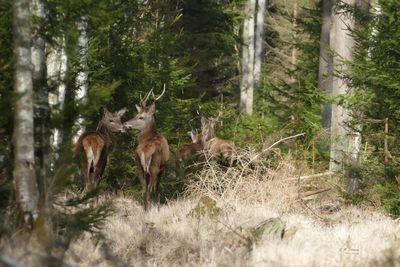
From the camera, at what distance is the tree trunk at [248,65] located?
3119 centimetres

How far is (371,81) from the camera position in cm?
1210

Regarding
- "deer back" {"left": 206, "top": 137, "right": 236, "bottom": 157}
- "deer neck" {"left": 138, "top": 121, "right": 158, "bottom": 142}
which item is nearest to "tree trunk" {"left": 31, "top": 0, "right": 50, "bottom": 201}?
"deer neck" {"left": 138, "top": 121, "right": 158, "bottom": 142}

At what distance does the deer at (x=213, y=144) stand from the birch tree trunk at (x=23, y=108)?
6.65 meters

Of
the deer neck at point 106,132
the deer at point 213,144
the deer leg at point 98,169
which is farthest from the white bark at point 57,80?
the deer at point 213,144

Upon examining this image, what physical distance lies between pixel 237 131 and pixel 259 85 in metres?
10.2

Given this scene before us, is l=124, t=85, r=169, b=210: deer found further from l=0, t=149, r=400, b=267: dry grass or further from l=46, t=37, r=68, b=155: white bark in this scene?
l=46, t=37, r=68, b=155: white bark

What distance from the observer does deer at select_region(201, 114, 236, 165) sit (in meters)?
14.7

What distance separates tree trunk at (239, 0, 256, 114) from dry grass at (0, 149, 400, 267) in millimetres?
16847

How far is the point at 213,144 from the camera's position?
16234 mm

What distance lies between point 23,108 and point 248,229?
11.1ft

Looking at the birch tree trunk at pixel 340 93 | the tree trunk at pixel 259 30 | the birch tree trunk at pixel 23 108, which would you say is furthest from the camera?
the tree trunk at pixel 259 30

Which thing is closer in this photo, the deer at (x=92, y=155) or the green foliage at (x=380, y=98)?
the green foliage at (x=380, y=98)

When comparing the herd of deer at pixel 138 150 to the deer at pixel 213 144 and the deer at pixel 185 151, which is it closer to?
the deer at pixel 213 144

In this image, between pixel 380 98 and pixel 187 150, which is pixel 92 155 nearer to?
pixel 187 150
